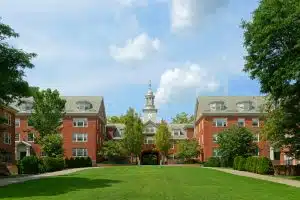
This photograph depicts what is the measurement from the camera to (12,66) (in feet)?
94.8

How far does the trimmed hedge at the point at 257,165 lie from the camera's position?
148 ft

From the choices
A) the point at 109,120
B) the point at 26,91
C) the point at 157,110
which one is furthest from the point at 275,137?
the point at 109,120

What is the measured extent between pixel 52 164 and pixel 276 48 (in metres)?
30.4

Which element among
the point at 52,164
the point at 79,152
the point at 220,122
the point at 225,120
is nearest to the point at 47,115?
the point at 52,164

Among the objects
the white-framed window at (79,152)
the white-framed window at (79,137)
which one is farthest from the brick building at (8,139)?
the white-framed window at (79,137)

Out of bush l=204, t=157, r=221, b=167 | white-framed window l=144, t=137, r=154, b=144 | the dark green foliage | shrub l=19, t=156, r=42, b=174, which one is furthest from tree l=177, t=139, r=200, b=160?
shrub l=19, t=156, r=42, b=174

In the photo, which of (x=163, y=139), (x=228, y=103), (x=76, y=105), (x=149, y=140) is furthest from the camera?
(x=149, y=140)

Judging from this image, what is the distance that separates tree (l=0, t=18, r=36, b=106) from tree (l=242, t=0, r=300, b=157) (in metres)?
14.4

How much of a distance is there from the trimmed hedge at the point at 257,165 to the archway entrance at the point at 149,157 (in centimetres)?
4543

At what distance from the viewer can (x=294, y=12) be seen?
3075 centimetres

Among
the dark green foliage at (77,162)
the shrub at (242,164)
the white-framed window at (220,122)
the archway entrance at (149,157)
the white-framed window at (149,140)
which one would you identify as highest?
the white-framed window at (220,122)

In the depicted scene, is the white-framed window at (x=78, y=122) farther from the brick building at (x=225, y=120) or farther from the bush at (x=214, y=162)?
the bush at (x=214, y=162)

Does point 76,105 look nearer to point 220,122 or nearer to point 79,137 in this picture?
point 79,137

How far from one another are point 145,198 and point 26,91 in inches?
538
